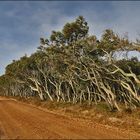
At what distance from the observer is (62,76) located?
5309cm

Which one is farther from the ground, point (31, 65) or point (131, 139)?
point (31, 65)

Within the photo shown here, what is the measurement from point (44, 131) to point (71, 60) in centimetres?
2087

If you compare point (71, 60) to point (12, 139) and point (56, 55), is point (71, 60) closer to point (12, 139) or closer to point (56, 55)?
point (56, 55)

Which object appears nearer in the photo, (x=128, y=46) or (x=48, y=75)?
(x=128, y=46)

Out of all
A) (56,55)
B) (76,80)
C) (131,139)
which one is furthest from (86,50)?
(131,139)

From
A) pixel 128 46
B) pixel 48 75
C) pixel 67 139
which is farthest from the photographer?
pixel 48 75

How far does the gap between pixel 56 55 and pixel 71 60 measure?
2.97 metres

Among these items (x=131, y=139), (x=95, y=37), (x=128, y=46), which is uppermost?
(x=95, y=37)

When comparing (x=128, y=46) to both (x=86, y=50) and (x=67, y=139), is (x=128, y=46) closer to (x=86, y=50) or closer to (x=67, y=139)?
(x=67, y=139)

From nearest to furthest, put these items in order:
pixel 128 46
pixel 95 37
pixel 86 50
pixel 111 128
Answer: pixel 111 128 < pixel 128 46 < pixel 95 37 < pixel 86 50

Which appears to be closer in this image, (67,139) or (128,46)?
(67,139)

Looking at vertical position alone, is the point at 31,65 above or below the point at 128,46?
above

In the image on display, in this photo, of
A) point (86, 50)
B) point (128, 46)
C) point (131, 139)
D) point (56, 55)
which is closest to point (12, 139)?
point (131, 139)

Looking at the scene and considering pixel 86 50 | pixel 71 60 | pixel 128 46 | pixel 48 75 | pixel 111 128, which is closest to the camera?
pixel 111 128
